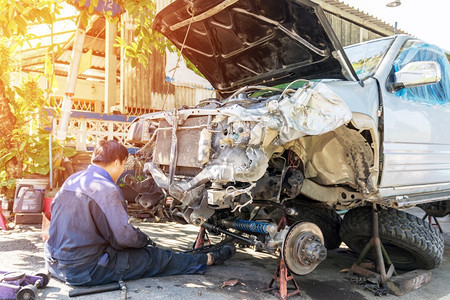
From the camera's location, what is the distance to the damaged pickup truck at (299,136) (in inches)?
100

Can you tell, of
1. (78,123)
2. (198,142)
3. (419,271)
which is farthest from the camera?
(78,123)

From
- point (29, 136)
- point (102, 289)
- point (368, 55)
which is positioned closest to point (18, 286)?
point (102, 289)

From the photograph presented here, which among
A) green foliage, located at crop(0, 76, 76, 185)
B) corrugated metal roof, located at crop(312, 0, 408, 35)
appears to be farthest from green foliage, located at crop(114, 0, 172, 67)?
corrugated metal roof, located at crop(312, 0, 408, 35)

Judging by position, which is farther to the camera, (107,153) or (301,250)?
(107,153)

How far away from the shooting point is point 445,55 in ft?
13.3

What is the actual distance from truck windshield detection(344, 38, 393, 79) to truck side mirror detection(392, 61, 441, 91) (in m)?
0.24

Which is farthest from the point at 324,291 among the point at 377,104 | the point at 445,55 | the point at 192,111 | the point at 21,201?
the point at 21,201

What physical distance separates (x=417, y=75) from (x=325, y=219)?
1976mm

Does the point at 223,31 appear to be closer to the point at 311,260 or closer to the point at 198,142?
the point at 198,142

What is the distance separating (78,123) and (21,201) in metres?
2.28

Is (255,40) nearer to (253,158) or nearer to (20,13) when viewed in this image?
(253,158)

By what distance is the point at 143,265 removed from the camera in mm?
2875

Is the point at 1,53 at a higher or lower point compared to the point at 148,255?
higher

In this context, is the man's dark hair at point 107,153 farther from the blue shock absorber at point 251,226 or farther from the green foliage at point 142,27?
the green foliage at point 142,27
